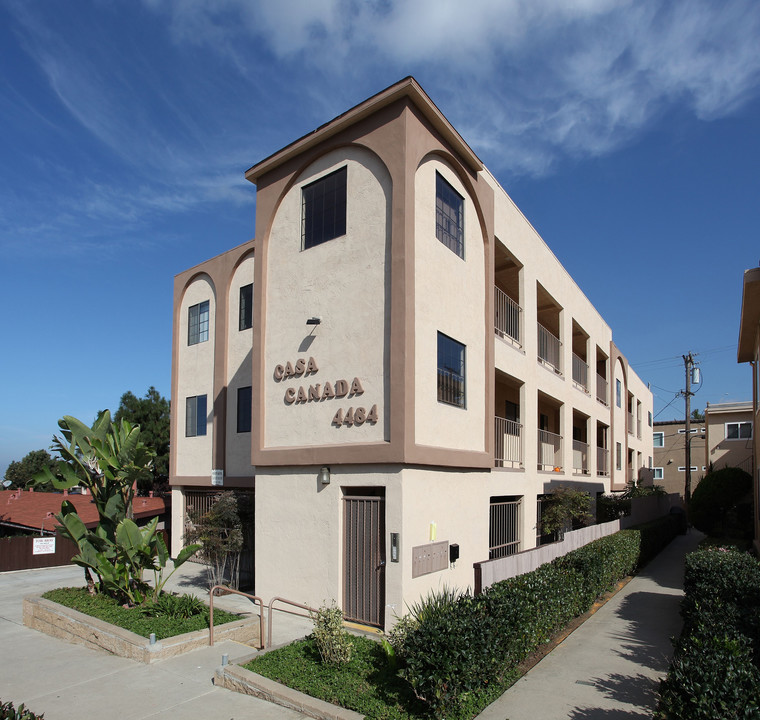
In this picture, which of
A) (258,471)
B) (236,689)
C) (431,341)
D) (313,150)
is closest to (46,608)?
(258,471)

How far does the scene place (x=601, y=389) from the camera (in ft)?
92.2

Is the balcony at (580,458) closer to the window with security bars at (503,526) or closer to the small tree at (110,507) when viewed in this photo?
the window with security bars at (503,526)

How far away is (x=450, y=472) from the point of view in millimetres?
12125

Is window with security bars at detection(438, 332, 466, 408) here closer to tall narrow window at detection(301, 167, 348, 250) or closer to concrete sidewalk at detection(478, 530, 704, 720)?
tall narrow window at detection(301, 167, 348, 250)

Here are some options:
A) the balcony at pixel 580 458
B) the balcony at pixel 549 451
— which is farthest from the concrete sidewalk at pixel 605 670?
the balcony at pixel 580 458

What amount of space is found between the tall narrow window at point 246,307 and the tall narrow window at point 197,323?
2004 millimetres

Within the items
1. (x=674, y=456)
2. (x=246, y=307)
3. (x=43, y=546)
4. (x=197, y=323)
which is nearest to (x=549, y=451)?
(x=246, y=307)

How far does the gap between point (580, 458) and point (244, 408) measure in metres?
13.4

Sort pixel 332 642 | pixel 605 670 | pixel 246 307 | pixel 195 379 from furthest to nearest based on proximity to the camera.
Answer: pixel 195 379
pixel 246 307
pixel 605 670
pixel 332 642

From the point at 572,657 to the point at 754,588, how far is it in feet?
10.0

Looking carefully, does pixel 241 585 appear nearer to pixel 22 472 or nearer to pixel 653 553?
pixel 653 553

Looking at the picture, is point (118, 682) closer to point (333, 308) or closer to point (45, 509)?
point (333, 308)

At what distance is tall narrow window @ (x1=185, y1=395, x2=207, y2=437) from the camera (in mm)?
20203

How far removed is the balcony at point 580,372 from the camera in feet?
77.4
